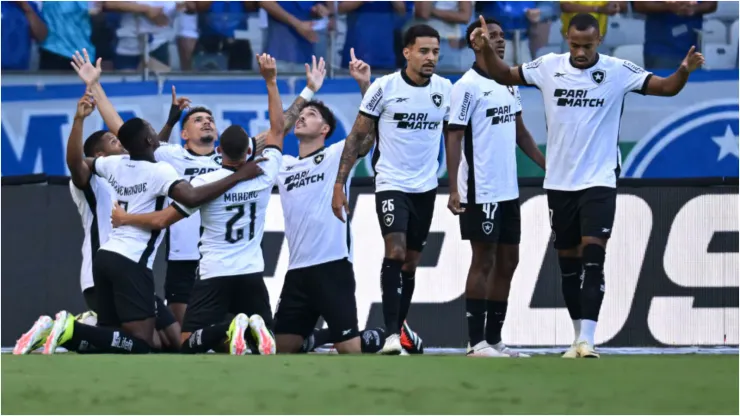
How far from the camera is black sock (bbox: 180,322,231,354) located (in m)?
8.72

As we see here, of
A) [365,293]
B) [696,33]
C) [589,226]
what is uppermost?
[696,33]

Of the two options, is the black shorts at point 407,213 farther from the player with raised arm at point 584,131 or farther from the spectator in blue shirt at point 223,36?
the spectator in blue shirt at point 223,36

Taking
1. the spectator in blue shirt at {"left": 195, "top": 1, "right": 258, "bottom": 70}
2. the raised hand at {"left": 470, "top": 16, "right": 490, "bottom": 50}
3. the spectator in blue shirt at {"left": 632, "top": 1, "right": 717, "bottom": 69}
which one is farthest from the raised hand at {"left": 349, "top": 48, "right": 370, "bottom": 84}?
the spectator in blue shirt at {"left": 632, "top": 1, "right": 717, "bottom": 69}

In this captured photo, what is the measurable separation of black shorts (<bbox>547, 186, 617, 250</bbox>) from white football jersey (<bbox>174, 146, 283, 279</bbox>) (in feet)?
6.48

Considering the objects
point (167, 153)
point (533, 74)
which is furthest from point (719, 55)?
point (533, 74)

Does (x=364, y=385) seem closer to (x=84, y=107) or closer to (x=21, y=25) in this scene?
(x=84, y=107)

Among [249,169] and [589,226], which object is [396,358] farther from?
[249,169]

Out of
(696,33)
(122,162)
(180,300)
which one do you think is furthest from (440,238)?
(696,33)

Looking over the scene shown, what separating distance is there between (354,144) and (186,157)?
1674 millimetres

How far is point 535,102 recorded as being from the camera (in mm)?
13531

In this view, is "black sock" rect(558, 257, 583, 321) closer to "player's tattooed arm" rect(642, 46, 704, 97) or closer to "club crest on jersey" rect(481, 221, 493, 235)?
"club crest on jersey" rect(481, 221, 493, 235)

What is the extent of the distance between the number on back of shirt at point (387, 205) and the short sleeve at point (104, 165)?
1.83 metres

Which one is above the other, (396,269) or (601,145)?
(601,145)

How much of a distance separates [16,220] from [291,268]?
333 cm
